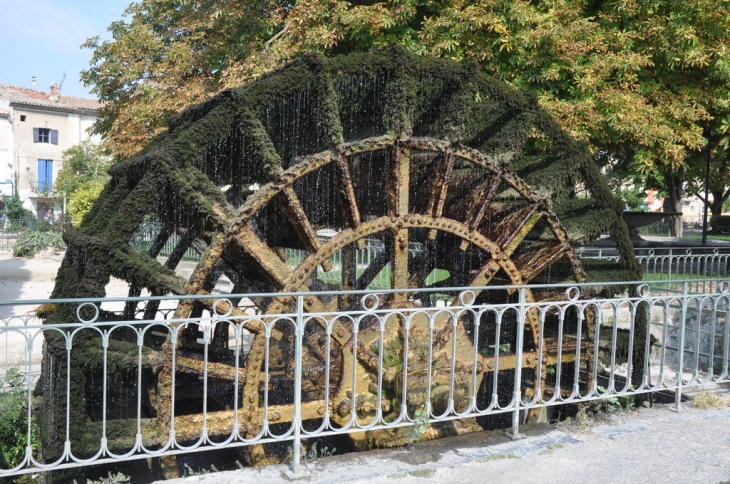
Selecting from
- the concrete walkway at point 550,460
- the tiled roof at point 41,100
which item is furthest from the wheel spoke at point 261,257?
the tiled roof at point 41,100

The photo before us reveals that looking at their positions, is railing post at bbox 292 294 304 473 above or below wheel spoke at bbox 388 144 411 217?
below

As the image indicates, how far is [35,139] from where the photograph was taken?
36406 mm

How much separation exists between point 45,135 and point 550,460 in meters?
38.2

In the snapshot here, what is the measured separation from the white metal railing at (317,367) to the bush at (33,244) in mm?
15035

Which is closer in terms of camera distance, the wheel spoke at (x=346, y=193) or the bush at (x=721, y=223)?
the wheel spoke at (x=346, y=193)

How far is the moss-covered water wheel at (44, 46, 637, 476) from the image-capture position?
522cm

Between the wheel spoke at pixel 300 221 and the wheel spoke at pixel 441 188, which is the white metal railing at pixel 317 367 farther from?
the wheel spoke at pixel 441 188

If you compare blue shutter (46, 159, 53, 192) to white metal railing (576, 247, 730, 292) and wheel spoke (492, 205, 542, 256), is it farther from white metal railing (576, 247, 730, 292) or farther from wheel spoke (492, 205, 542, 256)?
wheel spoke (492, 205, 542, 256)

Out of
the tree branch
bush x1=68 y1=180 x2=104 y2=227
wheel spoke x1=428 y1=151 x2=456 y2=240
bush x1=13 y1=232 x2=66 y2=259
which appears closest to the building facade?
bush x1=13 y1=232 x2=66 y2=259

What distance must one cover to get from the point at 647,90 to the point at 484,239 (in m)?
5.13

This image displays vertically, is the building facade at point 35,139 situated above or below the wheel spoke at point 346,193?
above

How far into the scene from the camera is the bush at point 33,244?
820 inches

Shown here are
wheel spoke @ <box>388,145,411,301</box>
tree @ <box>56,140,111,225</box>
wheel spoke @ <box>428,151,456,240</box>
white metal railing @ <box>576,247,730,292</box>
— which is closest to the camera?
wheel spoke @ <box>388,145,411,301</box>

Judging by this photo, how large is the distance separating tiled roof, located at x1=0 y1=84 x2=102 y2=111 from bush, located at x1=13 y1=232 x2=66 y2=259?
14569 millimetres
